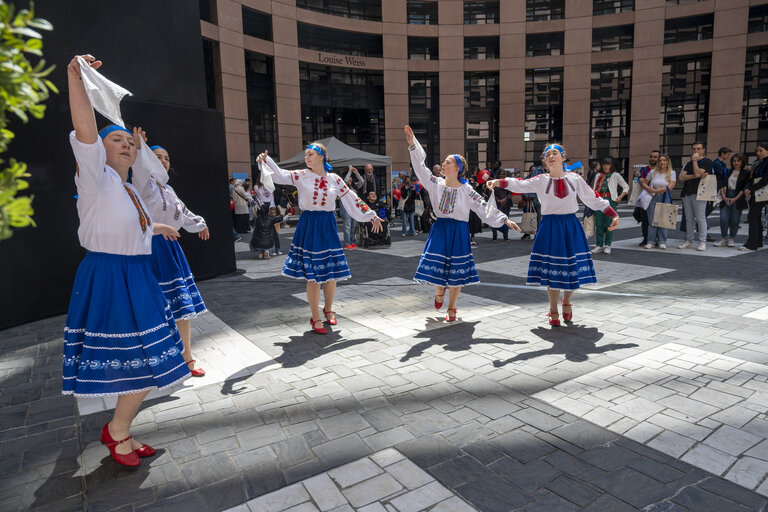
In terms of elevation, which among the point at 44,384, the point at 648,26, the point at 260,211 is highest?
the point at 648,26

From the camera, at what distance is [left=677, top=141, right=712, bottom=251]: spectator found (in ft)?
32.0

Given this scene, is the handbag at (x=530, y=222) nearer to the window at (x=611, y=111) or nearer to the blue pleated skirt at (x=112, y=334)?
the blue pleated skirt at (x=112, y=334)

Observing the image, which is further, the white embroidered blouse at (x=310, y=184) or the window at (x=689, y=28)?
the window at (x=689, y=28)

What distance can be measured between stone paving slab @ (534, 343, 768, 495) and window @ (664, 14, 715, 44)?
94.8 ft

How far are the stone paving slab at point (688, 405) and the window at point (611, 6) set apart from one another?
94.2 feet

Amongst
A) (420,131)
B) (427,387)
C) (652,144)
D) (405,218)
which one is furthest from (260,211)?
(652,144)

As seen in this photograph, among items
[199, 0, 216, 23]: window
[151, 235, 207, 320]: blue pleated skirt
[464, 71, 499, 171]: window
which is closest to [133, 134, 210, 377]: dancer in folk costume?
[151, 235, 207, 320]: blue pleated skirt

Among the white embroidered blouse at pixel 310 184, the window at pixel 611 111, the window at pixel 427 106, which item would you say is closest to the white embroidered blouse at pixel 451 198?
the white embroidered blouse at pixel 310 184

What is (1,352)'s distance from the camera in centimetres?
522

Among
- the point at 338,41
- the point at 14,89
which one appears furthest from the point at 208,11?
the point at 14,89

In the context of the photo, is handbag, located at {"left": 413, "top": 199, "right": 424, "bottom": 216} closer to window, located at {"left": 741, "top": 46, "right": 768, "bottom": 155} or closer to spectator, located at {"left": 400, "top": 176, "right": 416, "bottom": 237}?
spectator, located at {"left": 400, "top": 176, "right": 416, "bottom": 237}

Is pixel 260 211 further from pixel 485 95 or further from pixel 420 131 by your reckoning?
pixel 485 95

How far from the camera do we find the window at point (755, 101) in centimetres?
2552

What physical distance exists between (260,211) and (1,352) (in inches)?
243
